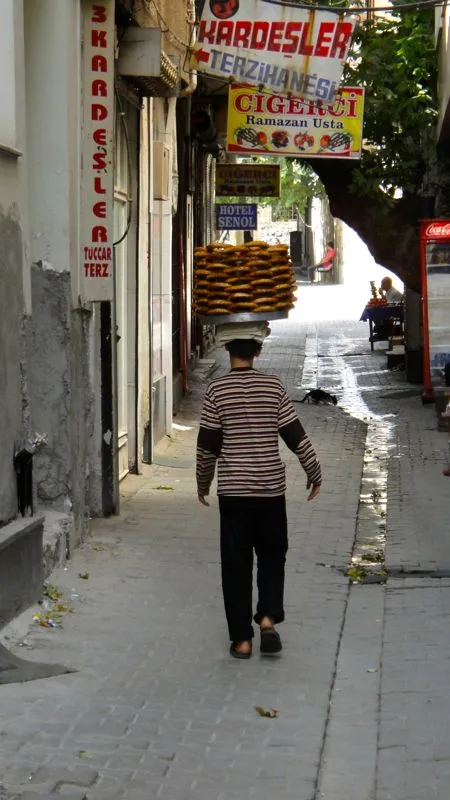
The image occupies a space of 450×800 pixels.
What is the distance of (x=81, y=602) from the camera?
8055mm

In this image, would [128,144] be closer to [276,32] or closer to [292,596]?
[276,32]

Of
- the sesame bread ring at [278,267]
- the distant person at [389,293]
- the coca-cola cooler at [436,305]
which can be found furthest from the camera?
the distant person at [389,293]

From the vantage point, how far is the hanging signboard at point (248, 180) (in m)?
25.6

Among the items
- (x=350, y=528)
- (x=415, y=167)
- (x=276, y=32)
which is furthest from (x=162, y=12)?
(x=415, y=167)

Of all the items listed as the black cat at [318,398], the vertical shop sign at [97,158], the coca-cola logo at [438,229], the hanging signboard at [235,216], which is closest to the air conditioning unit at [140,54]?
the vertical shop sign at [97,158]

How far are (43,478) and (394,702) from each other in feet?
11.8

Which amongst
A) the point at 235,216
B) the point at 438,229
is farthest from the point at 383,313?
the point at 438,229

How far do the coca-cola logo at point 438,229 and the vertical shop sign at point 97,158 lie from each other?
28.4ft

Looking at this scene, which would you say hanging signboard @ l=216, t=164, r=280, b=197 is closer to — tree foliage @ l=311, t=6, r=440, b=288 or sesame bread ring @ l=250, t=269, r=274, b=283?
tree foliage @ l=311, t=6, r=440, b=288

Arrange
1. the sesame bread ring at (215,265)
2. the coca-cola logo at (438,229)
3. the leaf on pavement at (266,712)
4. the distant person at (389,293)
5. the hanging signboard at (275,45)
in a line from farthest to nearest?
the distant person at (389,293) < the coca-cola logo at (438,229) < the hanging signboard at (275,45) < the sesame bread ring at (215,265) < the leaf on pavement at (266,712)

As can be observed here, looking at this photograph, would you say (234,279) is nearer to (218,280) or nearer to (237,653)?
(218,280)

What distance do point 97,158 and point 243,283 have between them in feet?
7.56

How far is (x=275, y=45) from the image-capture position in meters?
13.5

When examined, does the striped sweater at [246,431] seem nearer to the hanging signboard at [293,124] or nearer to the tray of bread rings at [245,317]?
the tray of bread rings at [245,317]
